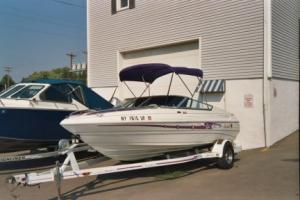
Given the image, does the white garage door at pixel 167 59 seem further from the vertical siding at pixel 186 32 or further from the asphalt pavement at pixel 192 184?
the asphalt pavement at pixel 192 184

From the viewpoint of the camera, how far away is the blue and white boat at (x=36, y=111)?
454 inches

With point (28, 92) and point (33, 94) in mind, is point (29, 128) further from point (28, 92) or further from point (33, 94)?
point (28, 92)

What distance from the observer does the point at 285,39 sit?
15297mm

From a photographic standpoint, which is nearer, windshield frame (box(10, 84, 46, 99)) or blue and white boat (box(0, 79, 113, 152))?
blue and white boat (box(0, 79, 113, 152))

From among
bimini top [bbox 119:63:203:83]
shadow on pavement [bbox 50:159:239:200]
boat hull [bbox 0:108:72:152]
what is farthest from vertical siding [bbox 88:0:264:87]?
boat hull [bbox 0:108:72:152]

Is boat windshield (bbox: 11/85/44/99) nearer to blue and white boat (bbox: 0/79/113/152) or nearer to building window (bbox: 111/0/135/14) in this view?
blue and white boat (bbox: 0/79/113/152)

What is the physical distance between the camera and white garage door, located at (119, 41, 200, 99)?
16297 mm

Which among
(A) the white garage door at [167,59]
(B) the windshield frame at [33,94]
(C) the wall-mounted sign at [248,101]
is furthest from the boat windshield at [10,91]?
(C) the wall-mounted sign at [248,101]

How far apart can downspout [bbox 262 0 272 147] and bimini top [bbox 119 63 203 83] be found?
2.87m

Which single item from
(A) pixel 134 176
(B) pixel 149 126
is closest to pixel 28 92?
(A) pixel 134 176

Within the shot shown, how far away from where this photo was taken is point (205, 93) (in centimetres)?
1547

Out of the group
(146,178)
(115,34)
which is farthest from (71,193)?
(115,34)

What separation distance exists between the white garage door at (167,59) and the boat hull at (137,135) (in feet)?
18.5

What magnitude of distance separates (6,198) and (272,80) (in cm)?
919
